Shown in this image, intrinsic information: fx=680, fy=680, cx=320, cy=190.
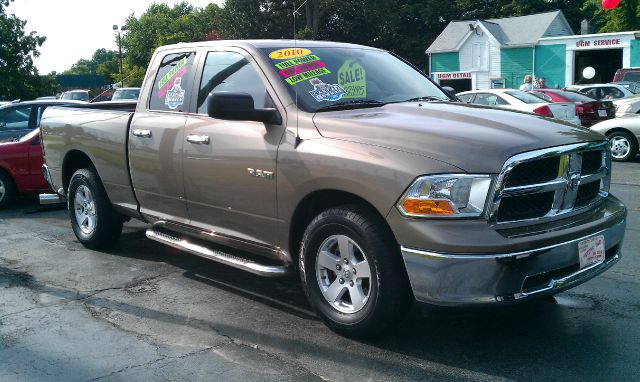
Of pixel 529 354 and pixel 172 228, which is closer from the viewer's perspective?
pixel 529 354

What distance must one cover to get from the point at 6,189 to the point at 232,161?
651cm

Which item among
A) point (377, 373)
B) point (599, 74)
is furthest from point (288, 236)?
point (599, 74)

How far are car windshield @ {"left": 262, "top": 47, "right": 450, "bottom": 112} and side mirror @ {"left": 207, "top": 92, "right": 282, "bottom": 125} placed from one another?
1.02 feet

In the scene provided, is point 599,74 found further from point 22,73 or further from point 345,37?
point 22,73

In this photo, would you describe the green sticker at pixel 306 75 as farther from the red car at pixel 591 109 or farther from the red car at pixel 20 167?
the red car at pixel 591 109

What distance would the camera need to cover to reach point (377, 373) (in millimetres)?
3881

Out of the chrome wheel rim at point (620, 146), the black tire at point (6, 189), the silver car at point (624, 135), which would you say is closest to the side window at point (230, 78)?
the black tire at point (6, 189)

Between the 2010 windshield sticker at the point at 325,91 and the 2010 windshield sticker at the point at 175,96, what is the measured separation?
1.34 m

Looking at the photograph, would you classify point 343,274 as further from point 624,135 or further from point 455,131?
point 624,135

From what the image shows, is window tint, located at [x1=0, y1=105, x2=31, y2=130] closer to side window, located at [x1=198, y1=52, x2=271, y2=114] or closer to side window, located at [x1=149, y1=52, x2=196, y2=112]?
side window, located at [x1=149, y1=52, x2=196, y2=112]

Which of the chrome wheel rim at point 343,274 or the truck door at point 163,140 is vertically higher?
the truck door at point 163,140

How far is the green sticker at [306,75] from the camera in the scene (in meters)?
4.91

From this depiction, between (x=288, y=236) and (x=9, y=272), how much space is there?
10.7ft

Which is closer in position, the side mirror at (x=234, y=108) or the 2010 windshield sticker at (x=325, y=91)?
the side mirror at (x=234, y=108)
